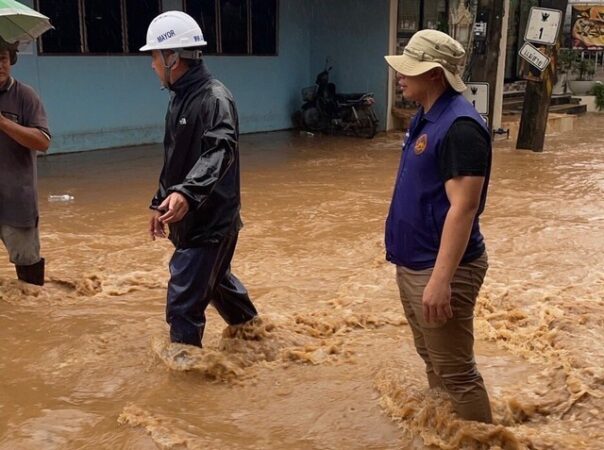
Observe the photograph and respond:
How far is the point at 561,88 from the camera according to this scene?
21109 mm

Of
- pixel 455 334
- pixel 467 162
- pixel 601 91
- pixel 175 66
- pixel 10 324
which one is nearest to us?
pixel 467 162

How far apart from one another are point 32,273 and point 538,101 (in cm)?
967

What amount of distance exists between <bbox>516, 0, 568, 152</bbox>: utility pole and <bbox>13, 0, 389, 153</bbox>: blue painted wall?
319 cm

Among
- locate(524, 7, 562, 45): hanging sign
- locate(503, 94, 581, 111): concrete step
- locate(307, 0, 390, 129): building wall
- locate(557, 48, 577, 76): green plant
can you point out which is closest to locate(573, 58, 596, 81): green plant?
locate(557, 48, 577, 76): green plant

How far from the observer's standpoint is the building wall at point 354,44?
577 inches

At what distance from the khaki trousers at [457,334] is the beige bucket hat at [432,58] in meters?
0.76

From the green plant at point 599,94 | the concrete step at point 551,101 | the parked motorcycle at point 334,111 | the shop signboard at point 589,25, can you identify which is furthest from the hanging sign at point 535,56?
the shop signboard at point 589,25

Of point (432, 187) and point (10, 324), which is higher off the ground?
point (432, 187)

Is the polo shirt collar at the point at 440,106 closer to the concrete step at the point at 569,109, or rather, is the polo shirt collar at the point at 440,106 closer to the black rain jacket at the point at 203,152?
the black rain jacket at the point at 203,152

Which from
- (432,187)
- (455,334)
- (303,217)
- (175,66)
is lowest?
(303,217)

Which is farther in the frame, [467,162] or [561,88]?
[561,88]

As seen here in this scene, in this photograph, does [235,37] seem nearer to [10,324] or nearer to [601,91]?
[10,324]

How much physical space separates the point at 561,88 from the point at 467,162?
2011 centimetres

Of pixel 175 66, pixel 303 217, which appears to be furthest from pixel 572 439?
pixel 303 217
